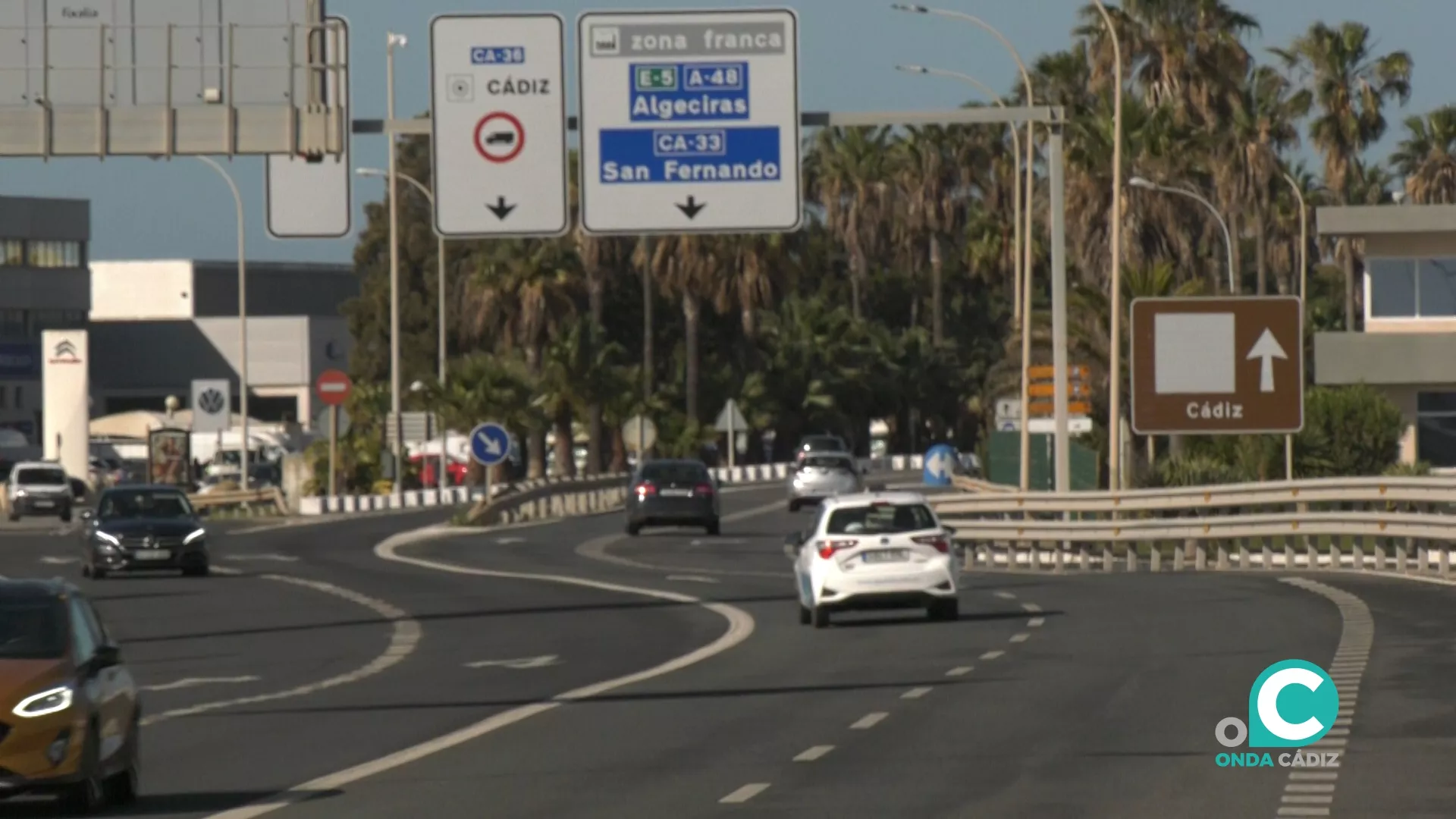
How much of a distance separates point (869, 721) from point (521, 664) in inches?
298

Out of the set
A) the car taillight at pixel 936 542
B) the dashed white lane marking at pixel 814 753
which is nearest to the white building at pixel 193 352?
the car taillight at pixel 936 542

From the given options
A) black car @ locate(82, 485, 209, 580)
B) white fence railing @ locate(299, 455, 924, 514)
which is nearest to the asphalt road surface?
black car @ locate(82, 485, 209, 580)

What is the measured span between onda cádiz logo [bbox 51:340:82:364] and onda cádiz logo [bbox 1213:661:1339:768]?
273 ft

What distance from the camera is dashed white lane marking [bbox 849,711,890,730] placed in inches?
687

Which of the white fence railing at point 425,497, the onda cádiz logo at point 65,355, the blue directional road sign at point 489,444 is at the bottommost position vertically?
the white fence railing at point 425,497

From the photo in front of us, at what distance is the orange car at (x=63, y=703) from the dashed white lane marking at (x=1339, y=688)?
5564 mm

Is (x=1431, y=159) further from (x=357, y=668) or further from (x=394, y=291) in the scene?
(x=357, y=668)

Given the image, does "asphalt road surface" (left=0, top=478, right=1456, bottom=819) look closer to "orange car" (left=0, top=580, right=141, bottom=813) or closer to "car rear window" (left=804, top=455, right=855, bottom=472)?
"orange car" (left=0, top=580, right=141, bottom=813)

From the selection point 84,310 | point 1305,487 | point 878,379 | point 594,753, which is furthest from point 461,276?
point 594,753

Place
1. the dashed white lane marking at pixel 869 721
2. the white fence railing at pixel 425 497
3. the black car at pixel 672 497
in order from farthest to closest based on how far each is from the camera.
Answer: the white fence railing at pixel 425 497 → the black car at pixel 672 497 → the dashed white lane marking at pixel 869 721

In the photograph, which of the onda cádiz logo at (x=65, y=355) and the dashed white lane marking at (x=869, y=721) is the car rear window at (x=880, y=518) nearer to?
the dashed white lane marking at (x=869, y=721)

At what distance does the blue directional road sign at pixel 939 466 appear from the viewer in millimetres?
73938

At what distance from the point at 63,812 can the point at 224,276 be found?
527 ft

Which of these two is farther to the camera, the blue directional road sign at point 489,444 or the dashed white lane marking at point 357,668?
the blue directional road sign at point 489,444
